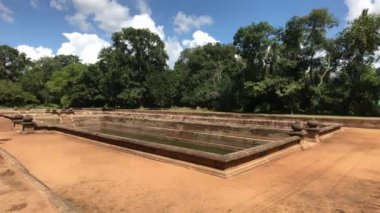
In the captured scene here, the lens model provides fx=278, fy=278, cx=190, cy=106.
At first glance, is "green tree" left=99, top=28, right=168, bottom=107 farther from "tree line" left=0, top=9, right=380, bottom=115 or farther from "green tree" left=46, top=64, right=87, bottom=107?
"green tree" left=46, top=64, right=87, bottom=107

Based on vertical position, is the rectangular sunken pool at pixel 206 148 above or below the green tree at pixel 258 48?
below

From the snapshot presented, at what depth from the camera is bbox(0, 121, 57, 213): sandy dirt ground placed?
3625 millimetres

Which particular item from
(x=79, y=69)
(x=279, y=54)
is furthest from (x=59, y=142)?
(x=79, y=69)

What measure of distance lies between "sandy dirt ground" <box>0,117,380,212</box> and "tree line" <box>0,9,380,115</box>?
14503 millimetres

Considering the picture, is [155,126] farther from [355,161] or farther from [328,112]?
[328,112]

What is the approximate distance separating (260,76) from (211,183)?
19.8 m

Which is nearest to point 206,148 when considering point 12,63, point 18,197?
point 18,197

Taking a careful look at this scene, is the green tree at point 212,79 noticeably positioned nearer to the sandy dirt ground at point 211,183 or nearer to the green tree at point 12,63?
the sandy dirt ground at point 211,183

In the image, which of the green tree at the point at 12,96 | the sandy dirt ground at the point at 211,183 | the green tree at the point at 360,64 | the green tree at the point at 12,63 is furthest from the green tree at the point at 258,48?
the green tree at the point at 12,63

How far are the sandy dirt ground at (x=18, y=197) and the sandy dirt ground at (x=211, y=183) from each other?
381 millimetres

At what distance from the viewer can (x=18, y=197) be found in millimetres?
4043

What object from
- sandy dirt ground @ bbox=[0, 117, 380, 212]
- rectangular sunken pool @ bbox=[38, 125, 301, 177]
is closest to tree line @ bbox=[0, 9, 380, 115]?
rectangular sunken pool @ bbox=[38, 125, 301, 177]

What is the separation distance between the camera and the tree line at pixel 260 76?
66.0 feet

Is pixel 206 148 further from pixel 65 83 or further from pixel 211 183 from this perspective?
pixel 65 83
